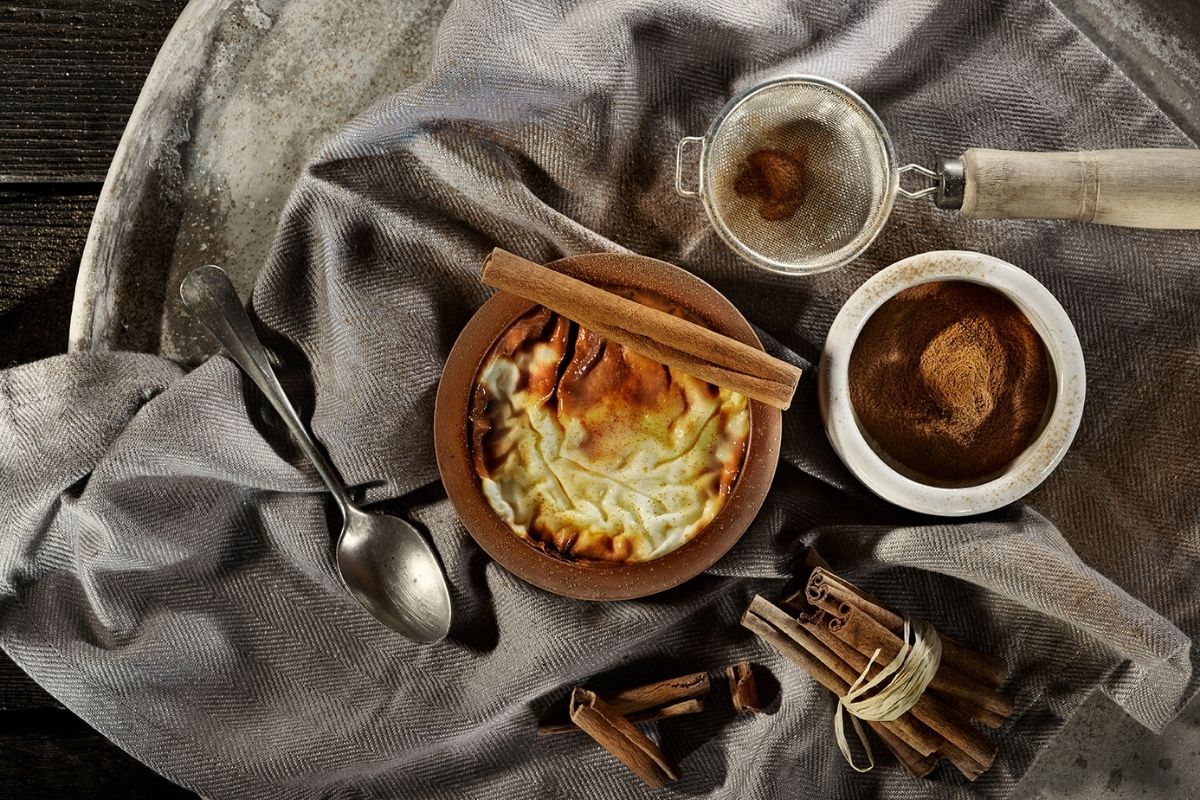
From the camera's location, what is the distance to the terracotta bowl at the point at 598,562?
4.99 feet

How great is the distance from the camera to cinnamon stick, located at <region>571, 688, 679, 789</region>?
1.62m

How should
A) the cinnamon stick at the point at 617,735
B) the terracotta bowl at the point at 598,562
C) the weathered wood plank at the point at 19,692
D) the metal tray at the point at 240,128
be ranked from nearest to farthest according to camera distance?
1. the terracotta bowl at the point at 598,562
2. the cinnamon stick at the point at 617,735
3. the metal tray at the point at 240,128
4. the weathered wood plank at the point at 19,692

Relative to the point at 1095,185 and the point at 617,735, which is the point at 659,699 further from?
the point at 1095,185

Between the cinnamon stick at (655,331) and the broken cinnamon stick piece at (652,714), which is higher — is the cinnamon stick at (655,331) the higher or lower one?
the higher one

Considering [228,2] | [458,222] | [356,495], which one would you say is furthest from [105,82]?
[356,495]

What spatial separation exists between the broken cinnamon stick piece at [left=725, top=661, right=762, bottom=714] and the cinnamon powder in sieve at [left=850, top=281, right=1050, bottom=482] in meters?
0.45

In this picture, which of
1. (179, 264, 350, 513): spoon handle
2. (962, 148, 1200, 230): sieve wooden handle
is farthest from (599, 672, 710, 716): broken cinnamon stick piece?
(962, 148, 1200, 230): sieve wooden handle

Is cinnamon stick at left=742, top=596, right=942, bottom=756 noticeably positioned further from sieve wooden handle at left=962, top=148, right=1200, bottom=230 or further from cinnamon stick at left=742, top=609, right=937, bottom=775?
sieve wooden handle at left=962, top=148, right=1200, bottom=230

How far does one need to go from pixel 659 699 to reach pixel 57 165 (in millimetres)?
1615

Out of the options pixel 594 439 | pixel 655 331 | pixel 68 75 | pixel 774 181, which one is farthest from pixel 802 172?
pixel 68 75

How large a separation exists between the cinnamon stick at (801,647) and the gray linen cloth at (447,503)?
7 centimetres

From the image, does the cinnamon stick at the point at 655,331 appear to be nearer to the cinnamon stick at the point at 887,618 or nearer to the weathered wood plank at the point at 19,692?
the cinnamon stick at the point at 887,618

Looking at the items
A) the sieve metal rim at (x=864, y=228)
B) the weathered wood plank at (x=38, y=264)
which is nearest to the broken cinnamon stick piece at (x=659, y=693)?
the sieve metal rim at (x=864, y=228)

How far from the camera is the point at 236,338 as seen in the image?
1.64 metres
